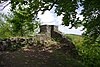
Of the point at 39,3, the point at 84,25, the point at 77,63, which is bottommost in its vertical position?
the point at 77,63

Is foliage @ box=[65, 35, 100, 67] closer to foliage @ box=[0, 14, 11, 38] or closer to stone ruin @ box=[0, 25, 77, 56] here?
stone ruin @ box=[0, 25, 77, 56]

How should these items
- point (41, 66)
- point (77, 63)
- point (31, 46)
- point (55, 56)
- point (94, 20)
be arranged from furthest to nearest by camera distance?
point (31, 46) < point (55, 56) < point (77, 63) < point (41, 66) < point (94, 20)

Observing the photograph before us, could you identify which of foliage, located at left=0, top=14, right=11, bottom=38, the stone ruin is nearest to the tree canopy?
the stone ruin

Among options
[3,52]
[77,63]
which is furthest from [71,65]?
[3,52]

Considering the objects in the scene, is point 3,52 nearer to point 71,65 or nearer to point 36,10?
point 71,65

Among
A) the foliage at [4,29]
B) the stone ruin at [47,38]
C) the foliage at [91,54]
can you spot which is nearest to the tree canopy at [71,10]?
the foliage at [91,54]

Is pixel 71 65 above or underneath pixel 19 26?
underneath

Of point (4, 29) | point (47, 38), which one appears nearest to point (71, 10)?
point (47, 38)

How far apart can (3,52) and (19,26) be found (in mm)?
6942

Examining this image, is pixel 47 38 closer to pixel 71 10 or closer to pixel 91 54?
pixel 91 54

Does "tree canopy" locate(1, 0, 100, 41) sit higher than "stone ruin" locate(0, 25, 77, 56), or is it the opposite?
"tree canopy" locate(1, 0, 100, 41)

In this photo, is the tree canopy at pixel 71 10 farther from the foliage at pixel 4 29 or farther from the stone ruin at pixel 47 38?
the foliage at pixel 4 29

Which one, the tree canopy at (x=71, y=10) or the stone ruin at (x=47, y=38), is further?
A: the stone ruin at (x=47, y=38)

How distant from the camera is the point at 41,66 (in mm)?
15930
